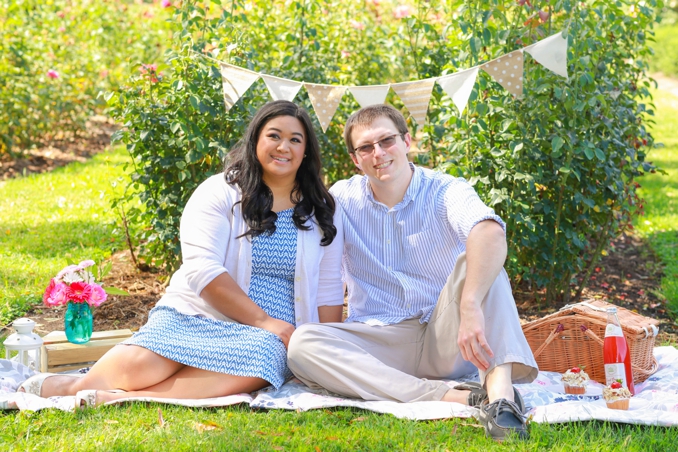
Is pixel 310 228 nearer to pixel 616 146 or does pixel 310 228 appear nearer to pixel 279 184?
pixel 279 184

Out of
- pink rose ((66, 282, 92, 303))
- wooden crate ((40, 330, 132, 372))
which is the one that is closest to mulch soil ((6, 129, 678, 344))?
wooden crate ((40, 330, 132, 372))

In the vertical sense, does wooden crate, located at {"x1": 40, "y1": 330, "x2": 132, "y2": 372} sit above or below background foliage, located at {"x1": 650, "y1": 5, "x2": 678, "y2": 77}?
below

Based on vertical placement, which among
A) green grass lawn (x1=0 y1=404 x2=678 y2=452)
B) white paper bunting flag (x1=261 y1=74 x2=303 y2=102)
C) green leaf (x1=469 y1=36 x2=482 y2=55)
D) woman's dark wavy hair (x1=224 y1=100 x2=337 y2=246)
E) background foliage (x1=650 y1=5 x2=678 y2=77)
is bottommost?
green grass lawn (x1=0 y1=404 x2=678 y2=452)

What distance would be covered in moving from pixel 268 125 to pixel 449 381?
54.7 inches

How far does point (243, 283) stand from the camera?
335cm

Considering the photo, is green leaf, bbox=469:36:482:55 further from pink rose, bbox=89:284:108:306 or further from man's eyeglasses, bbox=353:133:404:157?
pink rose, bbox=89:284:108:306

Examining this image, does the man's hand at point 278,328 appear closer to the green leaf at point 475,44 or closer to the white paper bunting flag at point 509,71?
the white paper bunting flag at point 509,71

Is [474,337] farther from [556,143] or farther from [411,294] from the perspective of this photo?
[556,143]

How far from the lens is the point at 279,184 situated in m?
3.53

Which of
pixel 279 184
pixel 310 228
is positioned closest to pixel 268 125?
pixel 279 184

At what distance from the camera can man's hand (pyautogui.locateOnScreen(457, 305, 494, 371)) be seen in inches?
114

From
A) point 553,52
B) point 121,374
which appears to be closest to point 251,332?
point 121,374

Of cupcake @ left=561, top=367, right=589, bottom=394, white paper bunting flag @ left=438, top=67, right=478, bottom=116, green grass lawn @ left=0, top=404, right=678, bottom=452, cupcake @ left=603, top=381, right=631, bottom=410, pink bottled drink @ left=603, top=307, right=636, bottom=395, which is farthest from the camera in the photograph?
white paper bunting flag @ left=438, top=67, right=478, bottom=116

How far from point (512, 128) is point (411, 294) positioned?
1.42m
